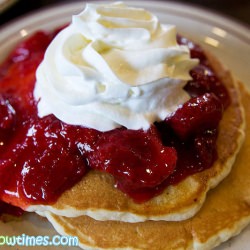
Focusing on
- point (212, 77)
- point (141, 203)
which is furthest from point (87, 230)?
point (212, 77)

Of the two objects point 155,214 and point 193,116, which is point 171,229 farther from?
point 193,116

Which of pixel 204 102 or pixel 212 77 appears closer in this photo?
pixel 204 102

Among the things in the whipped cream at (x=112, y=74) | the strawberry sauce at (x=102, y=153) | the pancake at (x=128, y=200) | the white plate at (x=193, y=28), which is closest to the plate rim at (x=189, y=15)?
the white plate at (x=193, y=28)

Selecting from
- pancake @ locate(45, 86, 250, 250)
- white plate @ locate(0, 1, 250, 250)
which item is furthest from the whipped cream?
white plate @ locate(0, 1, 250, 250)

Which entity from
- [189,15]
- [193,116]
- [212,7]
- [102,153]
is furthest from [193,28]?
[102,153]

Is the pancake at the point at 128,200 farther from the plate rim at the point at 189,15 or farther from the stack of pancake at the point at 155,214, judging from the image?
the plate rim at the point at 189,15

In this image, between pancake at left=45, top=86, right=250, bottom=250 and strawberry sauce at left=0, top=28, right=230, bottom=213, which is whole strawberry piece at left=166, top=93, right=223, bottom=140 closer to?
strawberry sauce at left=0, top=28, right=230, bottom=213

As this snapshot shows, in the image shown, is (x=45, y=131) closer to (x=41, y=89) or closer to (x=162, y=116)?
(x=41, y=89)
